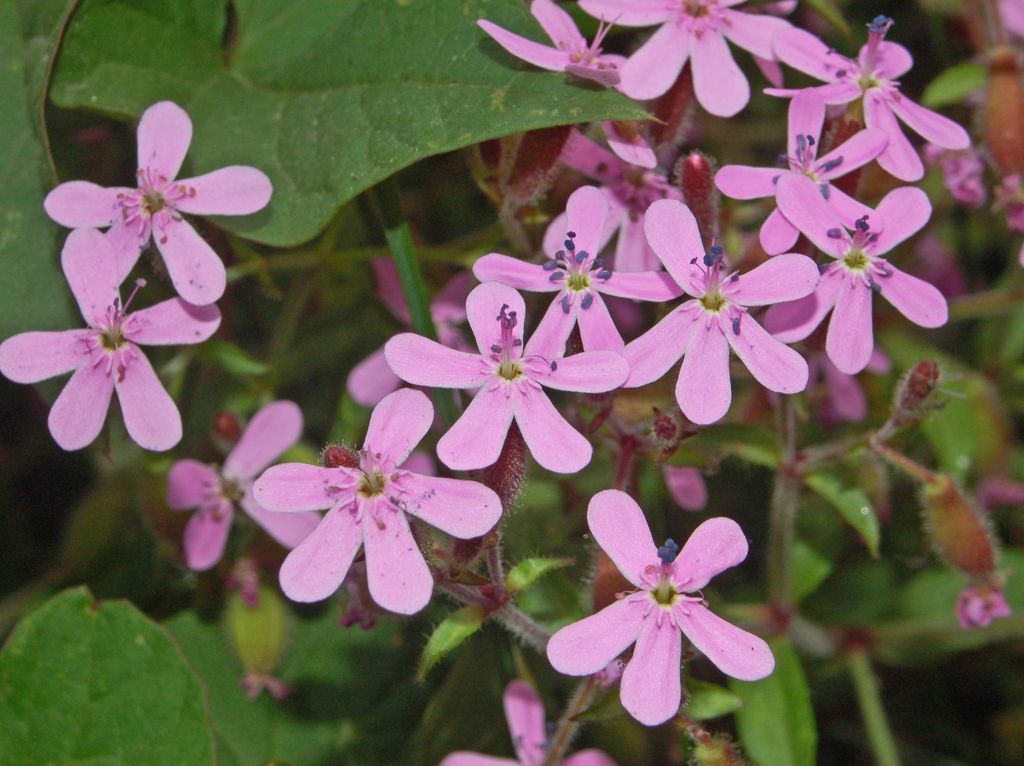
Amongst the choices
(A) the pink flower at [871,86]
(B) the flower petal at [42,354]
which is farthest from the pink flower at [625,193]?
(B) the flower petal at [42,354]

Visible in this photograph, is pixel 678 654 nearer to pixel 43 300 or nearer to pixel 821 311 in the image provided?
pixel 821 311

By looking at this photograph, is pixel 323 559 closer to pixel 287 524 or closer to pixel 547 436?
pixel 547 436

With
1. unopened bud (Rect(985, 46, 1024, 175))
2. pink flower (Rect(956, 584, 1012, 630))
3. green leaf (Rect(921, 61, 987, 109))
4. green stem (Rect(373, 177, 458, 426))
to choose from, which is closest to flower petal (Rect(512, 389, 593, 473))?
green stem (Rect(373, 177, 458, 426))

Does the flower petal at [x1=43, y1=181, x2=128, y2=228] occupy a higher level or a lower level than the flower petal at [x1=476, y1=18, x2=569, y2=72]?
lower

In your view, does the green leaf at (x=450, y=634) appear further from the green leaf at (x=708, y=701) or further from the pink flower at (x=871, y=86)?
the pink flower at (x=871, y=86)

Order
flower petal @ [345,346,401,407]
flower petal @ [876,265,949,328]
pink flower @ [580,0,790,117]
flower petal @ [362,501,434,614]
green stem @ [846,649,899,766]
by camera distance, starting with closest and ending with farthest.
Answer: flower petal @ [362,501,434,614]
flower petal @ [876,265,949,328]
pink flower @ [580,0,790,117]
flower petal @ [345,346,401,407]
green stem @ [846,649,899,766]

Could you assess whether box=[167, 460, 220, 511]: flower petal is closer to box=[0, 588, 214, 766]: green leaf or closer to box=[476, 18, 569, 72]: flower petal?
box=[0, 588, 214, 766]: green leaf
